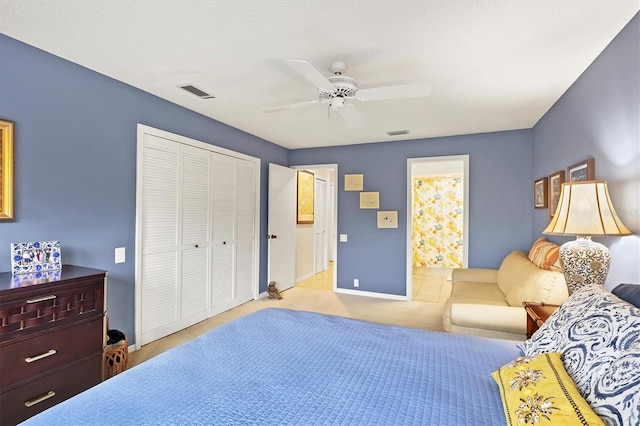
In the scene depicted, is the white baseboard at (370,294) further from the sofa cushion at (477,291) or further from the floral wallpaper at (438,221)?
the floral wallpaper at (438,221)

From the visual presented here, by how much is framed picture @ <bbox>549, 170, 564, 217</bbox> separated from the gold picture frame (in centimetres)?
438

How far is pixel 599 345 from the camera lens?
101cm

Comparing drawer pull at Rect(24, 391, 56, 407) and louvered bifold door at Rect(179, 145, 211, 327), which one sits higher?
louvered bifold door at Rect(179, 145, 211, 327)

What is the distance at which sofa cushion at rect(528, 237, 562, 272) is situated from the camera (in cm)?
254

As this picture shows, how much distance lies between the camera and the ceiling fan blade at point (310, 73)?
1.80 metres

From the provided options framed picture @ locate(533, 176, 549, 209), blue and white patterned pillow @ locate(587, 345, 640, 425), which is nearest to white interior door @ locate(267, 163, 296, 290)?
framed picture @ locate(533, 176, 549, 209)

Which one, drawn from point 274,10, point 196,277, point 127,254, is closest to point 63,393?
point 127,254

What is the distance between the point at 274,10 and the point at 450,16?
100 centimetres

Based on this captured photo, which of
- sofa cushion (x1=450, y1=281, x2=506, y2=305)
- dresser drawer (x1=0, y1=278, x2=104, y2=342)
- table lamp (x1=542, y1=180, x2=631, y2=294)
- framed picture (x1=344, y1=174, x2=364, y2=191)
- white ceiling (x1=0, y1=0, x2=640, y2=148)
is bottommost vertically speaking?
sofa cushion (x1=450, y1=281, x2=506, y2=305)

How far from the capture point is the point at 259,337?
1.62m

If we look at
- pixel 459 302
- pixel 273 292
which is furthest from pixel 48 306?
pixel 273 292

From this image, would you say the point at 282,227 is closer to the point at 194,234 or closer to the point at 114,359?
the point at 194,234

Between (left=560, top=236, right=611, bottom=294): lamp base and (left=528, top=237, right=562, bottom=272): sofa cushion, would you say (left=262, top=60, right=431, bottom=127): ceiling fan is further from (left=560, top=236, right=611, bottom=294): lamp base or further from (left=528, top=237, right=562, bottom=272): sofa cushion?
(left=528, top=237, right=562, bottom=272): sofa cushion

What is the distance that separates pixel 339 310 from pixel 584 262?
2866mm
